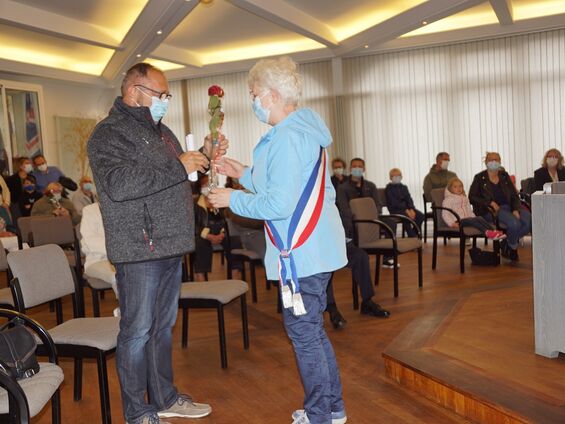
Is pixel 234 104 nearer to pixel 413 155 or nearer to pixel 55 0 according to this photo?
pixel 413 155

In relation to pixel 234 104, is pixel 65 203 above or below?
below

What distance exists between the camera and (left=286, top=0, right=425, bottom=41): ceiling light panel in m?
8.29

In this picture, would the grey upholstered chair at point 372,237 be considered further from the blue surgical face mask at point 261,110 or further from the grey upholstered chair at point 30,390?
the grey upholstered chair at point 30,390

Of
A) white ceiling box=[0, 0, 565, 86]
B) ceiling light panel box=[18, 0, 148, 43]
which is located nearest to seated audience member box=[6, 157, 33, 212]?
white ceiling box=[0, 0, 565, 86]

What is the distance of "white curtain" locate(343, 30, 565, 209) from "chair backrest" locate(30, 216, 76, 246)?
5784 mm

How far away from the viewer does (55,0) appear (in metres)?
7.47

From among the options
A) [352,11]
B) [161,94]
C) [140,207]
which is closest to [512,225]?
[352,11]

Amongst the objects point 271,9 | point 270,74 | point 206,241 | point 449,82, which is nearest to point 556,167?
point 449,82

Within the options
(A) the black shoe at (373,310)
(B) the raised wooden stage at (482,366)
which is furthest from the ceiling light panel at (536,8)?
(B) the raised wooden stage at (482,366)

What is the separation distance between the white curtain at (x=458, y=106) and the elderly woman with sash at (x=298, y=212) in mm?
7855

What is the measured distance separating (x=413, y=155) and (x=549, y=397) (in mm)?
7776

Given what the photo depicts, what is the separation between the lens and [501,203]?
702 centimetres

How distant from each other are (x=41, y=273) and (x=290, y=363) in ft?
5.04

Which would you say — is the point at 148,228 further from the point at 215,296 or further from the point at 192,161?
the point at 215,296
